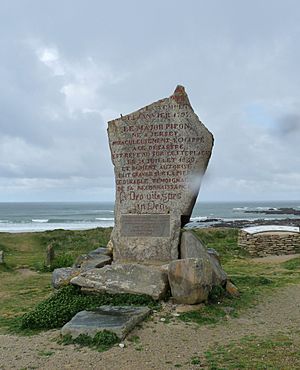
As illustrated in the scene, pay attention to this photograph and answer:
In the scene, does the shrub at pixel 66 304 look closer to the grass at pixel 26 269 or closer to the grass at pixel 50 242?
the grass at pixel 26 269

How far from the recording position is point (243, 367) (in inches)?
198

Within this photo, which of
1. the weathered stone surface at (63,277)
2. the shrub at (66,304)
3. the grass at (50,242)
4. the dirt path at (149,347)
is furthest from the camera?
the grass at (50,242)

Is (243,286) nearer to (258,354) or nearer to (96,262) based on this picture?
(96,262)

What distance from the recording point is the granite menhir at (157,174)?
Result: 9.11 meters

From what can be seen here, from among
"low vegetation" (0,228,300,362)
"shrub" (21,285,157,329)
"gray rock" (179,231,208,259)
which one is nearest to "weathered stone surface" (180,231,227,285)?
"gray rock" (179,231,208,259)

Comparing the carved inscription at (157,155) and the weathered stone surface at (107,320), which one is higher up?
the carved inscription at (157,155)

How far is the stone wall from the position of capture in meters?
20.8

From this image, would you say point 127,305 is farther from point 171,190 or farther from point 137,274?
point 171,190

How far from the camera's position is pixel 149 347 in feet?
19.0

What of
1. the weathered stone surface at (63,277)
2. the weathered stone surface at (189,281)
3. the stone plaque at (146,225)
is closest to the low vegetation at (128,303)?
the weathered stone surface at (189,281)

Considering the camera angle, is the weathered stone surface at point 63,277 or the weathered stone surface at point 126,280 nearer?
the weathered stone surface at point 126,280

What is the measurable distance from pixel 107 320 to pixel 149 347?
3.01 feet

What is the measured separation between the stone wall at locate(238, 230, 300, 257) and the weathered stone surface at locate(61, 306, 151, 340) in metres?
14.6

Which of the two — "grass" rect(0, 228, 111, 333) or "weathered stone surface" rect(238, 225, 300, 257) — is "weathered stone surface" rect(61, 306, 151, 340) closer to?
"grass" rect(0, 228, 111, 333)
